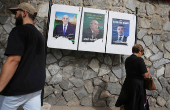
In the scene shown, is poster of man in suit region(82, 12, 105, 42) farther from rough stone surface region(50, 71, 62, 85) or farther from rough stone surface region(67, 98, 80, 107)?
rough stone surface region(67, 98, 80, 107)

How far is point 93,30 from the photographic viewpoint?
3.56 metres

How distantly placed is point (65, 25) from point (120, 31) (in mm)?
1489

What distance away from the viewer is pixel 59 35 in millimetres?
3439

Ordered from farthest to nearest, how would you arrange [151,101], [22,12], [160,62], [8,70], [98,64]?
A: [160,62], [151,101], [98,64], [22,12], [8,70]

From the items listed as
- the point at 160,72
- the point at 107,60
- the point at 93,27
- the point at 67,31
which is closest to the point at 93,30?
the point at 93,27

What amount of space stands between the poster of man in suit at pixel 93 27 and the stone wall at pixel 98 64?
1.27 ft

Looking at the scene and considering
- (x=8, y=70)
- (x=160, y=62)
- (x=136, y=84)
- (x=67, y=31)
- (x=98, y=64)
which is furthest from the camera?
(x=160, y=62)

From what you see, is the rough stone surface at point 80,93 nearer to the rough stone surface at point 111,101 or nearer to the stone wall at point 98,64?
the stone wall at point 98,64

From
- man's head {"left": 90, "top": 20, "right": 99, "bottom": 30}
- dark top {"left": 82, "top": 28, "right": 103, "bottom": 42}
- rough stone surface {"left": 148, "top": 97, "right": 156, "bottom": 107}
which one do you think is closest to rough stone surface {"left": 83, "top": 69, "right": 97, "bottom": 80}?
dark top {"left": 82, "top": 28, "right": 103, "bottom": 42}

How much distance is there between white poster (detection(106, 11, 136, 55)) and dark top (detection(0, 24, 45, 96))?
2324 millimetres

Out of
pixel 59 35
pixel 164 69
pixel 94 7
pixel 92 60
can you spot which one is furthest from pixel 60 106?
pixel 164 69

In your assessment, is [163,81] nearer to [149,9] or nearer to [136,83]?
[136,83]

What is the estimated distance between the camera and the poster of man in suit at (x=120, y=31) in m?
3.62

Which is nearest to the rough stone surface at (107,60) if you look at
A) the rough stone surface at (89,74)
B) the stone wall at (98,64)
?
the stone wall at (98,64)
